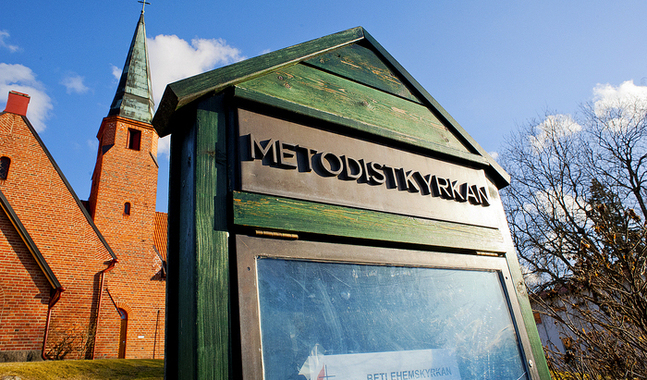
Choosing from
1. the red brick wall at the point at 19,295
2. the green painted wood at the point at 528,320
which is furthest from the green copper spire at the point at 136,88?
the green painted wood at the point at 528,320

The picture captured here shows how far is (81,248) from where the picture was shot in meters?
12.4

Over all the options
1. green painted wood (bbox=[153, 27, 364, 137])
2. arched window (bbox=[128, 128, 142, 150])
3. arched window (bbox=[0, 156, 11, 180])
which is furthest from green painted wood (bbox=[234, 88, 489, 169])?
arched window (bbox=[128, 128, 142, 150])

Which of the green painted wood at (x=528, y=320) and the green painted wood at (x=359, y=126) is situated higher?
the green painted wood at (x=359, y=126)

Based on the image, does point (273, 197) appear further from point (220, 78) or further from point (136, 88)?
point (136, 88)

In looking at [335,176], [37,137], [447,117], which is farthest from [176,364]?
[37,137]

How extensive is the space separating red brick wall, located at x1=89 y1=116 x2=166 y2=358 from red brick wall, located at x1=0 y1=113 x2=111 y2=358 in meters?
1.68

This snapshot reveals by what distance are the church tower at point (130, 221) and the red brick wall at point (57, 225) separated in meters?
0.83

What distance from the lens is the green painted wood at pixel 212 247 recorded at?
4.02ft

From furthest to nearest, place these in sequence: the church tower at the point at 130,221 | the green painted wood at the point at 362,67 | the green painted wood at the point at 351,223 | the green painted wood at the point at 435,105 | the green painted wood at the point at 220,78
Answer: the church tower at the point at 130,221 < the green painted wood at the point at 435,105 < the green painted wood at the point at 362,67 < the green painted wood at the point at 220,78 < the green painted wood at the point at 351,223

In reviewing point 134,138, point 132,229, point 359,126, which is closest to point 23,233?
point 132,229

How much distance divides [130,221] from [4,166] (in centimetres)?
478

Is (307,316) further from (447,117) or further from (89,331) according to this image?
(89,331)

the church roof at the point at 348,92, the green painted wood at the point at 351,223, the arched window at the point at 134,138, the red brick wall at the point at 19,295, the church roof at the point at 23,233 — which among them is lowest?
the green painted wood at the point at 351,223

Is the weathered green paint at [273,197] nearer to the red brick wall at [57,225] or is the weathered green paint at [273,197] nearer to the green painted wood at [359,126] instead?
the green painted wood at [359,126]
